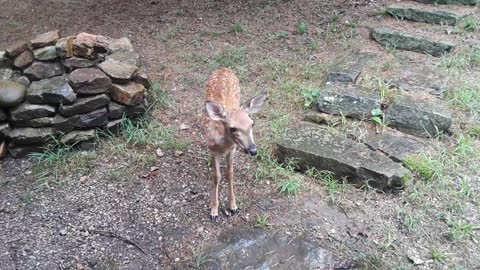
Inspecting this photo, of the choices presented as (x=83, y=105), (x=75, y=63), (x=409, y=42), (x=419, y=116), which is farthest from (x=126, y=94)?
(x=409, y=42)

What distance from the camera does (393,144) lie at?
3.95 metres

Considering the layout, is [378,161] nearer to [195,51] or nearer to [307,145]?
[307,145]

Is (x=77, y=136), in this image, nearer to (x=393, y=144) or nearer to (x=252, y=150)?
(x=252, y=150)

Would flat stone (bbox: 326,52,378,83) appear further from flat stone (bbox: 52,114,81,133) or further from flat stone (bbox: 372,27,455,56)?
flat stone (bbox: 52,114,81,133)

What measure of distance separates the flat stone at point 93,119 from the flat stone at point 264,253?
1641mm

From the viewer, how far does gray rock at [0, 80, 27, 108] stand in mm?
3979

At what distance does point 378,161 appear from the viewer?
3.73 meters

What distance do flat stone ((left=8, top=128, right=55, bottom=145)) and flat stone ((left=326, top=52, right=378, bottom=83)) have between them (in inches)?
107

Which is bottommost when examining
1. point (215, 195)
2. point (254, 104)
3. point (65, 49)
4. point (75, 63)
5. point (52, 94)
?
point (215, 195)

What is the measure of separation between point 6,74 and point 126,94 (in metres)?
1.11

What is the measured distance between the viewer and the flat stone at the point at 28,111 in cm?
402

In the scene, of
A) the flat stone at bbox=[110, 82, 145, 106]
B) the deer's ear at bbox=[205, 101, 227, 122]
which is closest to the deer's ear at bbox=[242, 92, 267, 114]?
the deer's ear at bbox=[205, 101, 227, 122]

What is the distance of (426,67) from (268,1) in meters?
2.61

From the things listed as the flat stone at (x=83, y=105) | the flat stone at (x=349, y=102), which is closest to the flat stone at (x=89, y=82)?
the flat stone at (x=83, y=105)
